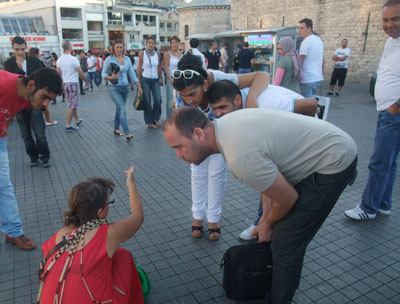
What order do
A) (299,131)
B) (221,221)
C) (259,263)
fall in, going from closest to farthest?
(299,131), (259,263), (221,221)

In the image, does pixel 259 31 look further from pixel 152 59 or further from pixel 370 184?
pixel 370 184

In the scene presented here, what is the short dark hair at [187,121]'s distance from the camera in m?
1.68

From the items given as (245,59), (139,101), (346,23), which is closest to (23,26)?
(245,59)

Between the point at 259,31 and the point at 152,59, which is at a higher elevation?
the point at 259,31

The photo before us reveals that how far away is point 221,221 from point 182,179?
126 cm

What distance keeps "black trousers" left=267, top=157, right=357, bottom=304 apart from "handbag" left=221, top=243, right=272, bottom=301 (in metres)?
0.18

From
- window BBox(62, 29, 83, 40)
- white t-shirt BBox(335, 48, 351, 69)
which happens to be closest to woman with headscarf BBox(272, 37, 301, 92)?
white t-shirt BBox(335, 48, 351, 69)

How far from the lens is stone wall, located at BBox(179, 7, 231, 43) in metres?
38.2

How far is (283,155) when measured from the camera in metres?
1.62

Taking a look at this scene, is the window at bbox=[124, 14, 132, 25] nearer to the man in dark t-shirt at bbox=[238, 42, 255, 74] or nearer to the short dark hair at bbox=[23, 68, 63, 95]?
the man in dark t-shirt at bbox=[238, 42, 255, 74]

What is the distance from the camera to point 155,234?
3135 mm

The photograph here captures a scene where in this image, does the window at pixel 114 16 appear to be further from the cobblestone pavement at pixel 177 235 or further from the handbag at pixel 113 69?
the cobblestone pavement at pixel 177 235

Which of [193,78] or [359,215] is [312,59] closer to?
[359,215]

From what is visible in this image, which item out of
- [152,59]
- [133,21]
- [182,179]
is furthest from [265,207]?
[133,21]
